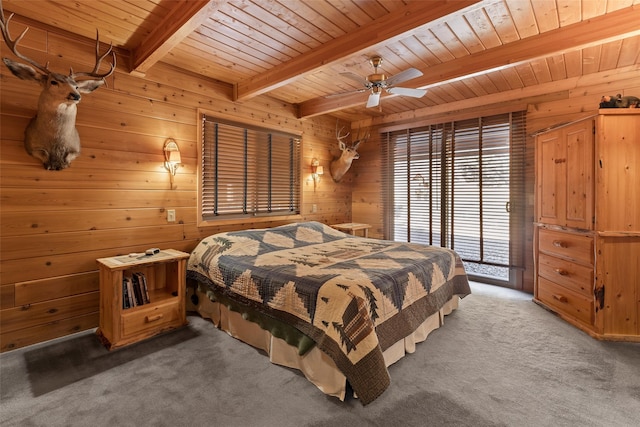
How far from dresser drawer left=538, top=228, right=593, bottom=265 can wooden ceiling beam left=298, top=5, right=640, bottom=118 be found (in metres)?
1.71

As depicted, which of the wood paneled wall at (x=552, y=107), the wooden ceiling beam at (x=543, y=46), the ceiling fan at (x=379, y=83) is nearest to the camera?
the wooden ceiling beam at (x=543, y=46)

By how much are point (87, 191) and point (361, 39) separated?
2.77 metres

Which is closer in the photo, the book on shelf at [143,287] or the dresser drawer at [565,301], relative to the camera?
the book on shelf at [143,287]

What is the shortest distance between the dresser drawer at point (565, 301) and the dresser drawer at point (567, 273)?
0.17 ft

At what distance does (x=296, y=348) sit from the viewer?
7.23 feet

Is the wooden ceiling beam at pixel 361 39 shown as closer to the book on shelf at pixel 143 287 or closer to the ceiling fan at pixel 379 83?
the ceiling fan at pixel 379 83

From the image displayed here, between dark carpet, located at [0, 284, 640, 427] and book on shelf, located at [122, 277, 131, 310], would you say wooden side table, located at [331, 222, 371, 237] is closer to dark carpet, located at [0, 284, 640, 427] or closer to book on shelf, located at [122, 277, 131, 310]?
dark carpet, located at [0, 284, 640, 427]

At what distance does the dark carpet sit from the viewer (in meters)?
1.74

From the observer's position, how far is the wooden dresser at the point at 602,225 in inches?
106

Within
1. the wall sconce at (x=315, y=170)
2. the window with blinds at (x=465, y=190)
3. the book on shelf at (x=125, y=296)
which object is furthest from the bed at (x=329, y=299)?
the wall sconce at (x=315, y=170)

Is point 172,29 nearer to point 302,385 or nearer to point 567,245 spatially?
point 302,385

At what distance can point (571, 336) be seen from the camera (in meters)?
2.74

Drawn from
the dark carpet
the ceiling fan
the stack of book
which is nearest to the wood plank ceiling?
the ceiling fan

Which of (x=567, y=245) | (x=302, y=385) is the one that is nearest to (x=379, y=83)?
(x=567, y=245)
